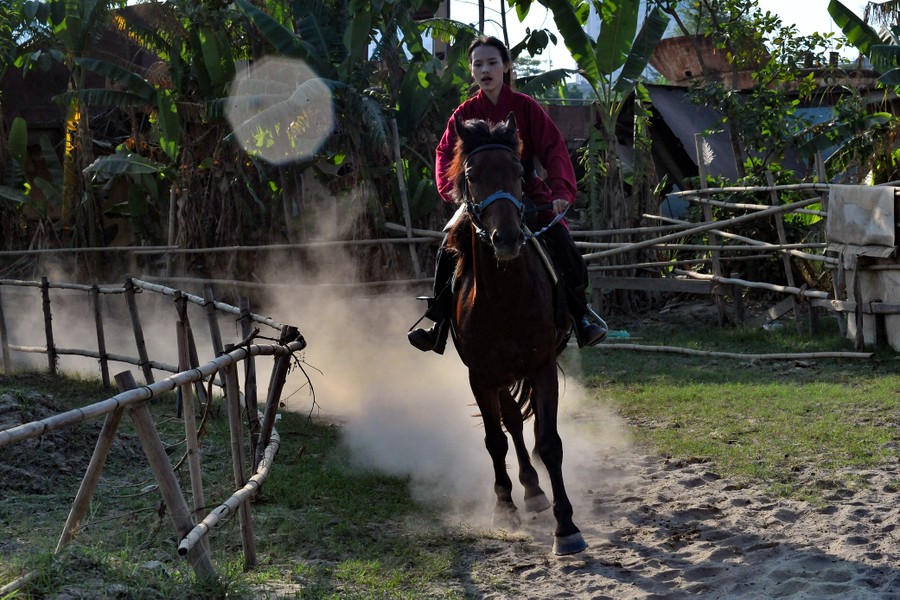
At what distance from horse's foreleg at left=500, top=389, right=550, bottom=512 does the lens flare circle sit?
23.0 feet

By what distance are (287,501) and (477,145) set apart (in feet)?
7.90

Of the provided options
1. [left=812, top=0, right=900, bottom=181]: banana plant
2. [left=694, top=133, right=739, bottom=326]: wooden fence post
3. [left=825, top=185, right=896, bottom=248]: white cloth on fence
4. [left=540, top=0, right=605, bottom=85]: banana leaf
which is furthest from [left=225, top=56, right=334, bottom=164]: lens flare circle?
[left=812, top=0, right=900, bottom=181]: banana plant

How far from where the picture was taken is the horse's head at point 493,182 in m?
4.03

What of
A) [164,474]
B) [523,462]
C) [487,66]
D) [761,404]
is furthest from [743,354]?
[164,474]

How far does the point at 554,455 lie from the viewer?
4641mm

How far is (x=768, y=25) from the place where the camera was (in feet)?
41.6

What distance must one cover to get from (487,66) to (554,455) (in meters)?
2.06

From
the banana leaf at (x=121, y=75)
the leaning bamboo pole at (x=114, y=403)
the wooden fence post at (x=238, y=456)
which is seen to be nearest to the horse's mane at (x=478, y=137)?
the leaning bamboo pole at (x=114, y=403)

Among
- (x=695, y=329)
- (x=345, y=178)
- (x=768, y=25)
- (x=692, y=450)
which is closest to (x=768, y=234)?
(x=695, y=329)

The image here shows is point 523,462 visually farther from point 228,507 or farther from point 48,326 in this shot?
point 48,326

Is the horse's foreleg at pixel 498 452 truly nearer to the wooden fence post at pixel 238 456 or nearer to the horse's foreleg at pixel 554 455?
the horse's foreleg at pixel 554 455

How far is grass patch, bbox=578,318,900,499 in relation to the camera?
5676 mm

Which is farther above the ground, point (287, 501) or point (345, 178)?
point (345, 178)

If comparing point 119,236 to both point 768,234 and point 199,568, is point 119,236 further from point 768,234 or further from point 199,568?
point 199,568
